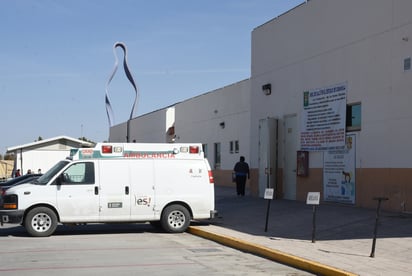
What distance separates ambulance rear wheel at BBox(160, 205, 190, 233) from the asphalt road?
0.79 ft

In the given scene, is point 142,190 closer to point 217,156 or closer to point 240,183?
point 240,183

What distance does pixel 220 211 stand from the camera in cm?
1961

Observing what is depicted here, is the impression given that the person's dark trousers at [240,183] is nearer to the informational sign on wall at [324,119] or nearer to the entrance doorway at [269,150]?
the entrance doorway at [269,150]

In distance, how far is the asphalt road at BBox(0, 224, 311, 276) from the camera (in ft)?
32.3

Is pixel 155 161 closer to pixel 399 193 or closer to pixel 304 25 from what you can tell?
pixel 399 193

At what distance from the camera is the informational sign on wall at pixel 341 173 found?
17.7m

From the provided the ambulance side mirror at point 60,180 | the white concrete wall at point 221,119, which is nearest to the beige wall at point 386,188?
the ambulance side mirror at point 60,180

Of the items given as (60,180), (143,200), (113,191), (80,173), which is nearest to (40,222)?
(60,180)

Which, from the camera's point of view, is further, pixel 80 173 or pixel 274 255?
pixel 80 173

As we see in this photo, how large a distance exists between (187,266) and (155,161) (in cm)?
545

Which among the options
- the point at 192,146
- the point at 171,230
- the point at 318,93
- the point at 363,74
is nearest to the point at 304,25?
the point at 318,93

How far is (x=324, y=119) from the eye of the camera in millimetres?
19141

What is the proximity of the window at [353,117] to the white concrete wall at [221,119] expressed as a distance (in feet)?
37.2

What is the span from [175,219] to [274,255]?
15.4ft
